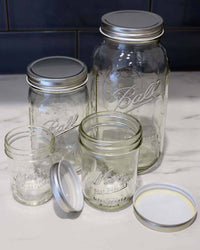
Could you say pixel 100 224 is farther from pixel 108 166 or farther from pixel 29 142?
pixel 29 142

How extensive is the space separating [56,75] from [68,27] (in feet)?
1.50

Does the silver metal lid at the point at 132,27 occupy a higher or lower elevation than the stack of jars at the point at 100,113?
higher

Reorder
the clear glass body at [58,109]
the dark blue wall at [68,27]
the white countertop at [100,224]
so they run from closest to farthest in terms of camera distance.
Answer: the white countertop at [100,224] → the clear glass body at [58,109] → the dark blue wall at [68,27]

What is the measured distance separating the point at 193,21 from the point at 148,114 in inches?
18.0

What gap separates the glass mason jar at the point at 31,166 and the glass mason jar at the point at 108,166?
0.22 ft

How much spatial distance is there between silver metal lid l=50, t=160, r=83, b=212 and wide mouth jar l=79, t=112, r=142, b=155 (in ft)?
0.22

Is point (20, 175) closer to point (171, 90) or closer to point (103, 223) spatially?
point (103, 223)

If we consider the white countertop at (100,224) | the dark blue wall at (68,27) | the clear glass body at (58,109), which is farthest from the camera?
the dark blue wall at (68,27)

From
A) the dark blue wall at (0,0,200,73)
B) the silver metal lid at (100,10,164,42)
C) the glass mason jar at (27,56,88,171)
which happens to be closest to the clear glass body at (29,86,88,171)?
the glass mason jar at (27,56,88,171)

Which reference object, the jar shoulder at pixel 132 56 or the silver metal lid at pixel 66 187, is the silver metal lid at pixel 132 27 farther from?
the silver metal lid at pixel 66 187

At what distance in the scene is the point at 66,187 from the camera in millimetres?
789

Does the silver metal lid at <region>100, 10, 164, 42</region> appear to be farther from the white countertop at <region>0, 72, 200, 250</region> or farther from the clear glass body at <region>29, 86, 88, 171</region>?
the white countertop at <region>0, 72, 200, 250</region>

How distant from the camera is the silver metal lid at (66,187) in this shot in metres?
0.73

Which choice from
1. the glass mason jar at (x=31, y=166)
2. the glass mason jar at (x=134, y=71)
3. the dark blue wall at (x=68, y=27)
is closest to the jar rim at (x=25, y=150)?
the glass mason jar at (x=31, y=166)
